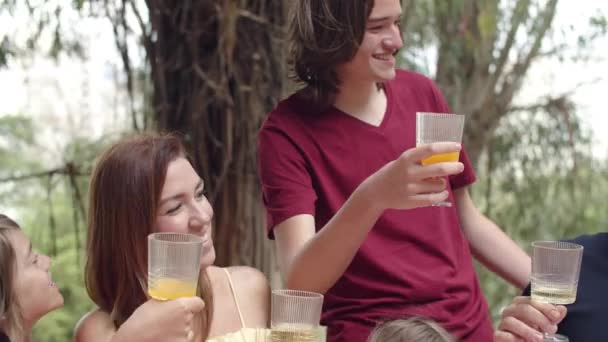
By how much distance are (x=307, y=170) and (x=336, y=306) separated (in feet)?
1.08

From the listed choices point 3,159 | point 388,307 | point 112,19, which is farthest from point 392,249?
point 3,159

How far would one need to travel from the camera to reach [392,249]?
206 cm

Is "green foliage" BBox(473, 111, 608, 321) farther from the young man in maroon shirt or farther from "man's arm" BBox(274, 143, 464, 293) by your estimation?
"man's arm" BBox(274, 143, 464, 293)

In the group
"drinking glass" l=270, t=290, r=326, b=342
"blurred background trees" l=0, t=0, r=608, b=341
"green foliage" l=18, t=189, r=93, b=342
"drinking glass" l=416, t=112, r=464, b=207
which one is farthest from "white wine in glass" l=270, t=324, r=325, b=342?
"green foliage" l=18, t=189, r=93, b=342

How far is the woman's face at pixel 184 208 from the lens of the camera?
6.19 ft

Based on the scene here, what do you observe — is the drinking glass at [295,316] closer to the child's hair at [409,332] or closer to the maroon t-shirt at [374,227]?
the child's hair at [409,332]

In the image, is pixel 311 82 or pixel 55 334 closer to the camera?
pixel 311 82

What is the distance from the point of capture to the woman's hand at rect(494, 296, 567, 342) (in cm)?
166

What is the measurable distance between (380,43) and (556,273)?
26.4 inches

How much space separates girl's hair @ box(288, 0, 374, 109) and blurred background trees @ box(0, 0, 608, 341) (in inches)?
31.2

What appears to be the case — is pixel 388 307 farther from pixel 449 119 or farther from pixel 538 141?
pixel 538 141

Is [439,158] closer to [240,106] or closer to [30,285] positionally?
[30,285]

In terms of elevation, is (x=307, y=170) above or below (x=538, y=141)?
above

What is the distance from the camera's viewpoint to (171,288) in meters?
1.59
